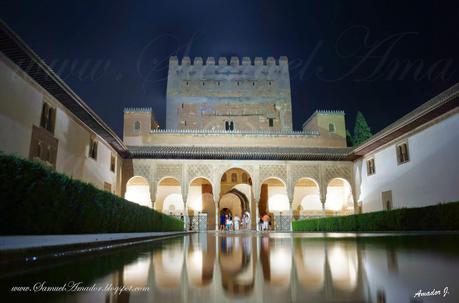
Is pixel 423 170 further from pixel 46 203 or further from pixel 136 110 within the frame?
pixel 136 110

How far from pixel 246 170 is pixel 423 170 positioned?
937 centimetres

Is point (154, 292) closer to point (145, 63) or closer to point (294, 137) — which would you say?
point (294, 137)

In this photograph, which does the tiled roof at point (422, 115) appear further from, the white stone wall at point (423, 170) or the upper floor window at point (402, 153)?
the upper floor window at point (402, 153)

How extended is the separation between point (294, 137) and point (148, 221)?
54.5 feet

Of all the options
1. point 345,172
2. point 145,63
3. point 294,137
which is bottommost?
point 345,172

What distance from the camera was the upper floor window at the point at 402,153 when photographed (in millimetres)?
15512

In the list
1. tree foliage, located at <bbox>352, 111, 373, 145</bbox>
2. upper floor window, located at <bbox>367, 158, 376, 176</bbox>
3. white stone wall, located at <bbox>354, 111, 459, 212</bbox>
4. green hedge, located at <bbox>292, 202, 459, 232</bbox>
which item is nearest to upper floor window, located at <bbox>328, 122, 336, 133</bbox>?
upper floor window, located at <bbox>367, 158, 376, 176</bbox>

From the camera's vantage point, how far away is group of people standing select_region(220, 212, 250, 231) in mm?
21439

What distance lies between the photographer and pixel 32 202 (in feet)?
15.0

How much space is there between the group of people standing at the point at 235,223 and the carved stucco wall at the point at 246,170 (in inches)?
101

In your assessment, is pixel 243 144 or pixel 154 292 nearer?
pixel 154 292

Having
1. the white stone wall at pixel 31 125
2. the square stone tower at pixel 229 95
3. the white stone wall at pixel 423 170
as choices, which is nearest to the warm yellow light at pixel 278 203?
the white stone wall at pixel 423 170

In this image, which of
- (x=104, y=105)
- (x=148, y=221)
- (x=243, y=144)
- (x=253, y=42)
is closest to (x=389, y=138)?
(x=243, y=144)

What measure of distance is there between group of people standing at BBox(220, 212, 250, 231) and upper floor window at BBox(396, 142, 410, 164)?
9658mm
